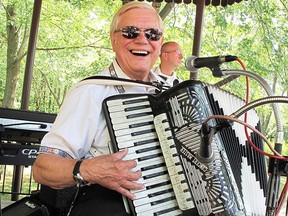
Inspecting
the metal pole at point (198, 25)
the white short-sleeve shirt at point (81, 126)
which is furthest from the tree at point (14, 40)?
the white short-sleeve shirt at point (81, 126)

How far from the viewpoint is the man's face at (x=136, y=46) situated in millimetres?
1923

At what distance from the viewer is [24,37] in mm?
10320

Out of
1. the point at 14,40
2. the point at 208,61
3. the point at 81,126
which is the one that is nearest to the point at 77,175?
the point at 81,126

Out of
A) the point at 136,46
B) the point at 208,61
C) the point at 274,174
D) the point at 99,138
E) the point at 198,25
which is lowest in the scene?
the point at 274,174

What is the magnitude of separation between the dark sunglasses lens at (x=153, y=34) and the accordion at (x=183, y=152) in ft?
1.23

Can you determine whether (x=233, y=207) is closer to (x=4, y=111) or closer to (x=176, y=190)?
(x=176, y=190)

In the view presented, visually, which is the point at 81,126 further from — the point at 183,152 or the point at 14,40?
the point at 14,40

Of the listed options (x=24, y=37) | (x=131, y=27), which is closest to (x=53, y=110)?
(x=24, y=37)

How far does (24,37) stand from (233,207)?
31.5 feet

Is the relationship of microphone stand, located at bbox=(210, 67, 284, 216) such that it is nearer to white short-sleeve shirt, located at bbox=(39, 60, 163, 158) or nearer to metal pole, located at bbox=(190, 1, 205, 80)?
white short-sleeve shirt, located at bbox=(39, 60, 163, 158)

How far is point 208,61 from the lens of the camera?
1450 millimetres

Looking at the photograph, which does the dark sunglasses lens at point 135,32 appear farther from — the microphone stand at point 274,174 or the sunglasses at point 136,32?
the microphone stand at point 274,174

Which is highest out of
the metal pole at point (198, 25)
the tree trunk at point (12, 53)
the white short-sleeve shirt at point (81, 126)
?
the tree trunk at point (12, 53)

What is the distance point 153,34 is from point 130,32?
10 cm
